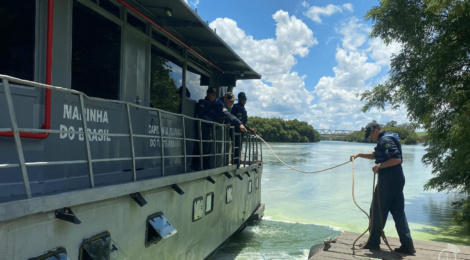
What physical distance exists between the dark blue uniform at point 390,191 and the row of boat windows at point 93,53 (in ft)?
11.8

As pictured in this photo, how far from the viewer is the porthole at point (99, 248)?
2.97m

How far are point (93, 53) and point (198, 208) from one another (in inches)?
109

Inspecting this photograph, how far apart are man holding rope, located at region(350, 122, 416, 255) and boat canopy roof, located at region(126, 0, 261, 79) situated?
3.41 meters

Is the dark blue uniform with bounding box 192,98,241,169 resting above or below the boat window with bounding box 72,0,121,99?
below

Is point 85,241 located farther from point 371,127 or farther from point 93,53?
point 371,127

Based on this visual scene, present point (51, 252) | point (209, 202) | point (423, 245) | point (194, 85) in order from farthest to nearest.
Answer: point (194, 85), point (209, 202), point (423, 245), point (51, 252)

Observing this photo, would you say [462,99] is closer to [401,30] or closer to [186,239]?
[401,30]

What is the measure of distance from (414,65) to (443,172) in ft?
11.8

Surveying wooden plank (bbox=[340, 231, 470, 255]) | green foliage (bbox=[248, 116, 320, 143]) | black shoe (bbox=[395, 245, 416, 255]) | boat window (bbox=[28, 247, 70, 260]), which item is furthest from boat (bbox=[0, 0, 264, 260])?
green foliage (bbox=[248, 116, 320, 143])

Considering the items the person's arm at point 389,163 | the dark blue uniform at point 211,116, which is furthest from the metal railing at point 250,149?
the person's arm at point 389,163

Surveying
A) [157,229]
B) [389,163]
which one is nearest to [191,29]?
[157,229]

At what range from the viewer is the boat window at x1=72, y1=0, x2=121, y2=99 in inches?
153

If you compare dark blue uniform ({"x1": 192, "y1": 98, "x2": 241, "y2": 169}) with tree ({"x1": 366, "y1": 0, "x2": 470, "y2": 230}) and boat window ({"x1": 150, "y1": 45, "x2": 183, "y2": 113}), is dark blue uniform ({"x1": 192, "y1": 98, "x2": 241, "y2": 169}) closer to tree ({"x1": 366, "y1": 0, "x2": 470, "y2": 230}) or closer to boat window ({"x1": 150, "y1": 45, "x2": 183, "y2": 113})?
boat window ({"x1": 150, "y1": 45, "x2": 183, "y2": 113})

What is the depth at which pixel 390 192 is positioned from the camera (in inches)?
186
